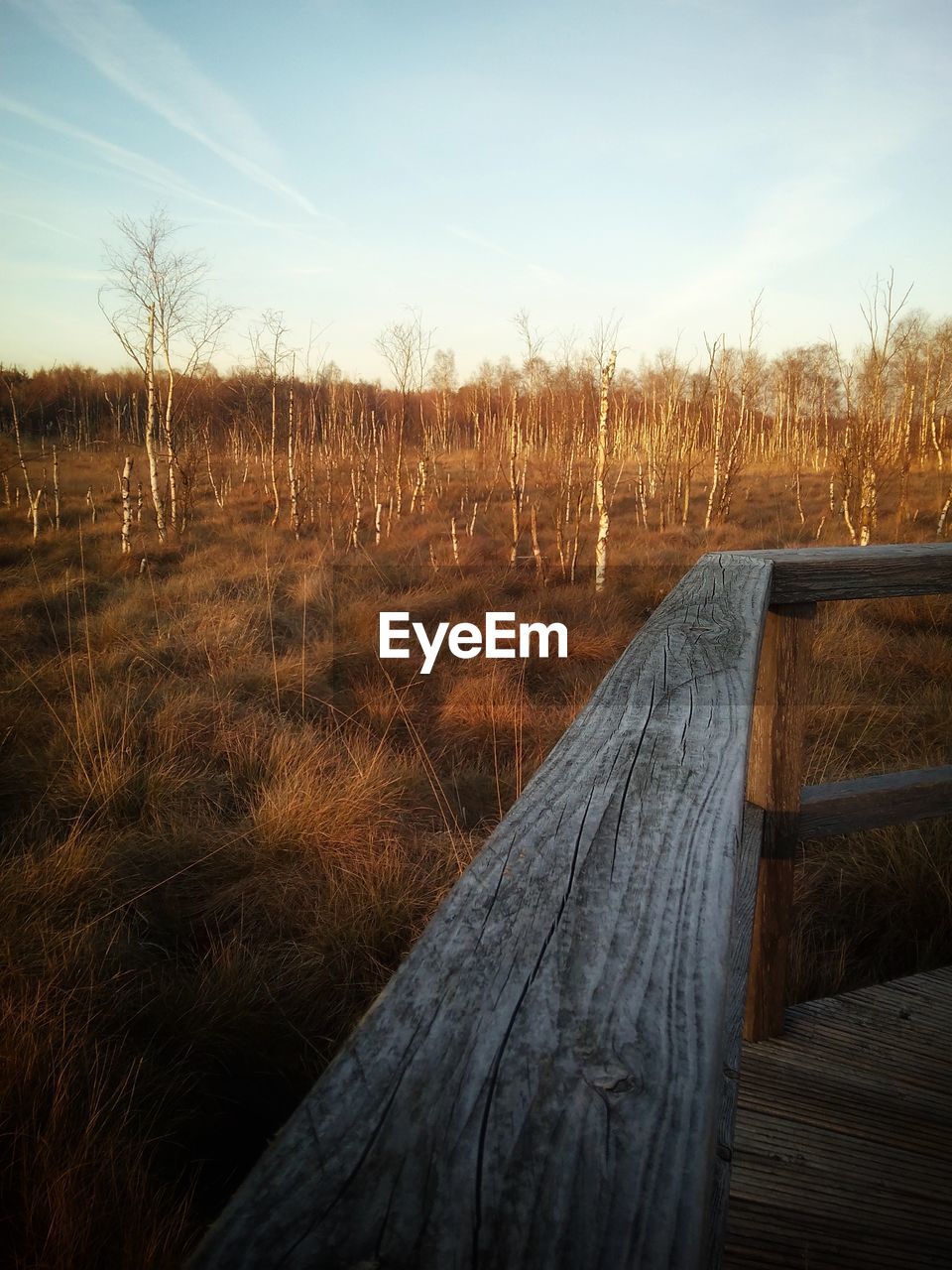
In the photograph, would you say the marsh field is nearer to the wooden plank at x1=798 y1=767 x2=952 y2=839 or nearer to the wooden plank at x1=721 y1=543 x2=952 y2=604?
the wooden plank at x1=798 y1=767 x2=952 y2=839

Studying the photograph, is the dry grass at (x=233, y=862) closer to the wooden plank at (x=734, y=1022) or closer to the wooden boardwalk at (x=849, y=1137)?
the wooden boardwalk at (x=849, y=1137)

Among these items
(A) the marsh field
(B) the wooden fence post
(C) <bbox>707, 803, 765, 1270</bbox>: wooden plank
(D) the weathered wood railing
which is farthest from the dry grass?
(D) the weathered wood railing

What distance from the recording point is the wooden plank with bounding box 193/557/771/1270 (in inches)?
12.3

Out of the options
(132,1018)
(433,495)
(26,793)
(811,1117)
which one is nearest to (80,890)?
(132,1018)

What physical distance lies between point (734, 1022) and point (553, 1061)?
101 cm

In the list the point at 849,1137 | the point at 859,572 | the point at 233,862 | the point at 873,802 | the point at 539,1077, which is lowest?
the point at 233,862

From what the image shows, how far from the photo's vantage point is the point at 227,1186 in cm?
184

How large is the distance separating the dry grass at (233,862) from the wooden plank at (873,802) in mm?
897

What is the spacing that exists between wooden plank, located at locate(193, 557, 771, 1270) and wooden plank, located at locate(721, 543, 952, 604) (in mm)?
1148

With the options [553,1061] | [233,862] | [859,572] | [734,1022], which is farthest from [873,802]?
[233,862]

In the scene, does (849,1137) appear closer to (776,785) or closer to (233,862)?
(776,785)

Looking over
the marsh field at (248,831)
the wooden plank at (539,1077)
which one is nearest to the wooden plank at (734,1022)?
the wooden plank at (539,1077)

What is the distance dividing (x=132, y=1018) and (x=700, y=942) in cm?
229

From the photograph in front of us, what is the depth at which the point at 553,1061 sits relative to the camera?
40 centimetres
